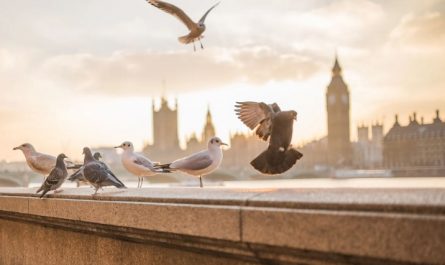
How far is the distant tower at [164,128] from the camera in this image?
410 feet

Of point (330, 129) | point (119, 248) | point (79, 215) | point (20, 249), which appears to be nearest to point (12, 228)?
point (20, 249)

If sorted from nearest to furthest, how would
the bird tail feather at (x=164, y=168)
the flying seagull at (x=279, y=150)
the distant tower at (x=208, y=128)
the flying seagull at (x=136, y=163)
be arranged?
the flying seagull at (x=279, y=150) → the bird tail feather at (x=164, y=168) → the flying seagull at (x=136, y=163) → the distant tower at (x=208, y=128)

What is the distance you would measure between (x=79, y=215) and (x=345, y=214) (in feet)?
6.47

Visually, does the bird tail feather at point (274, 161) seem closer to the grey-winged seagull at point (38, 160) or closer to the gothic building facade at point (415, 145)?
the grey-winged seagull at point (38, 160)

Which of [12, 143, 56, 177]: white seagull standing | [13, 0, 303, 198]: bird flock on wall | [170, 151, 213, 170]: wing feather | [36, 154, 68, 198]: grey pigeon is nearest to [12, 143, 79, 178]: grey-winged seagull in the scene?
[12, 143, 56, 177]: white seagull standing

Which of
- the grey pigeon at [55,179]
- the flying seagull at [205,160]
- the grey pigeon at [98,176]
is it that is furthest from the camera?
the flying seagull at [205,160]

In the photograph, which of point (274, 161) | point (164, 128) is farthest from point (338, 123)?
point (274, 161)

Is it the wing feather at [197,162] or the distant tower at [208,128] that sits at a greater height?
the distant tower at [208,128]

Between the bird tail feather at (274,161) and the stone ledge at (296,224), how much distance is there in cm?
93

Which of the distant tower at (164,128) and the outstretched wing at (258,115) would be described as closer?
the outstretched wing at (258,115)

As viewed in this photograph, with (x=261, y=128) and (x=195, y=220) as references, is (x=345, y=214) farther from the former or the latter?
(x=261, y=128)

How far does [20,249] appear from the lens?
438cm

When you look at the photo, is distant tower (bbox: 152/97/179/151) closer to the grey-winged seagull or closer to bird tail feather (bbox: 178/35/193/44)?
the grey-winged seagull

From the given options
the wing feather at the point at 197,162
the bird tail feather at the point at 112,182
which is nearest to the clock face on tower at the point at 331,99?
the wing feather at the point at 197,162
